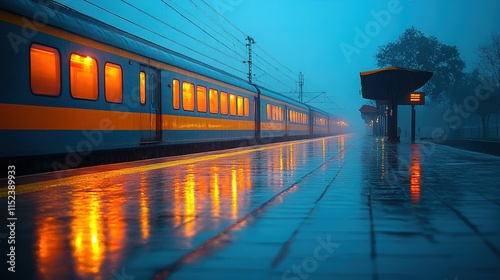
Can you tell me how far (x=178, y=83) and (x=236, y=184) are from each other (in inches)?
424

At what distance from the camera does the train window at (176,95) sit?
1920 centimetres

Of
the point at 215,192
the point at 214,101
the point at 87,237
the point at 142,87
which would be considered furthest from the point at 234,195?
the point at 214,101

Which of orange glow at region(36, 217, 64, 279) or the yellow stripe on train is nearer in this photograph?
orange glow at region(36, 217, 64, 279)

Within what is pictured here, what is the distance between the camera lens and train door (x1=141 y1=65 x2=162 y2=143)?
1703cm

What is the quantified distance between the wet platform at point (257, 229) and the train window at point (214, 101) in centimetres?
1363

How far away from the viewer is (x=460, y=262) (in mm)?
4137

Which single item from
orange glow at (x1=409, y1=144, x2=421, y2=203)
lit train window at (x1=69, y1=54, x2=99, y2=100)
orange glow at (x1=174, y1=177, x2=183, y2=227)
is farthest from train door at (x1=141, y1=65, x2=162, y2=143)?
orange glow at (x1=409, y1=144, x2=421, y2=203)

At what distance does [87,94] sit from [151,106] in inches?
161

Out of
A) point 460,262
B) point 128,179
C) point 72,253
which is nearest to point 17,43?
point 128,179

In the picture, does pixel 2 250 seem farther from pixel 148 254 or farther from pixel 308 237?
pixel 308 237

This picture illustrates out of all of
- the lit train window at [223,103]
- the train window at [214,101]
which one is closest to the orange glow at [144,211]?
the train window at [214,101]

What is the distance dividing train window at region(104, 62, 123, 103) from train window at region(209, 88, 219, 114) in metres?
8.20

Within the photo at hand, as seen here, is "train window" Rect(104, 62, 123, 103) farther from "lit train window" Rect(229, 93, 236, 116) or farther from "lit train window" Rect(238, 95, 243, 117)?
"lit train window" Rect(238, 95, 243, 117)

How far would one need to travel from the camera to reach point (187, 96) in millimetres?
20641
